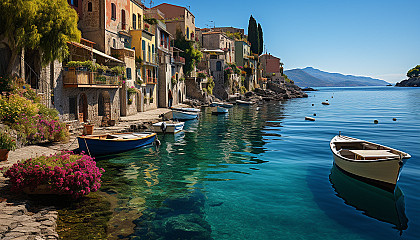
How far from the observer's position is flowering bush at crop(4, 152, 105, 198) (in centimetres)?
990

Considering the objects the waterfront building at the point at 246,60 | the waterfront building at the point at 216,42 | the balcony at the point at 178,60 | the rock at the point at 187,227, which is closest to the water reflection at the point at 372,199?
the rock at the point at 187,227

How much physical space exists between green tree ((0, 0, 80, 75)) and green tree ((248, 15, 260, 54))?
3266 inches

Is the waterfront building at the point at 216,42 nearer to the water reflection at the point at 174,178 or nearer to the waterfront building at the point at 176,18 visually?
the waterfront building at the point at 176,18

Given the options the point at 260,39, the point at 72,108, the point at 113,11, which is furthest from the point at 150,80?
the point at 260,39

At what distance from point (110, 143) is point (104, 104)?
1169cm

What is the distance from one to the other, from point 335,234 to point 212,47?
7029 cm

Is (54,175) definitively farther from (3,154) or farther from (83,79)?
(83,79)

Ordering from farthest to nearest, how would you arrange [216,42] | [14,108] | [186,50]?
[216,42]
[186,50]
[14,108]

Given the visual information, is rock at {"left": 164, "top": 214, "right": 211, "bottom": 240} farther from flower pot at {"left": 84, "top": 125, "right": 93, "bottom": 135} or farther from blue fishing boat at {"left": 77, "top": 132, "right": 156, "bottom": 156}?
flower pot at {"left": 84, "top": 125, "right": 93, "bottom": 135}

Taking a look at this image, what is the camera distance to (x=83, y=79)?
23.9 meters

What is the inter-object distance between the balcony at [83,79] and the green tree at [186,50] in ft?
104

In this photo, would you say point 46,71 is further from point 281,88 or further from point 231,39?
point 281,88

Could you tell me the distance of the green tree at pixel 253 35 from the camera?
322 ft

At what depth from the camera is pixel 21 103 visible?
17109 millimetres
